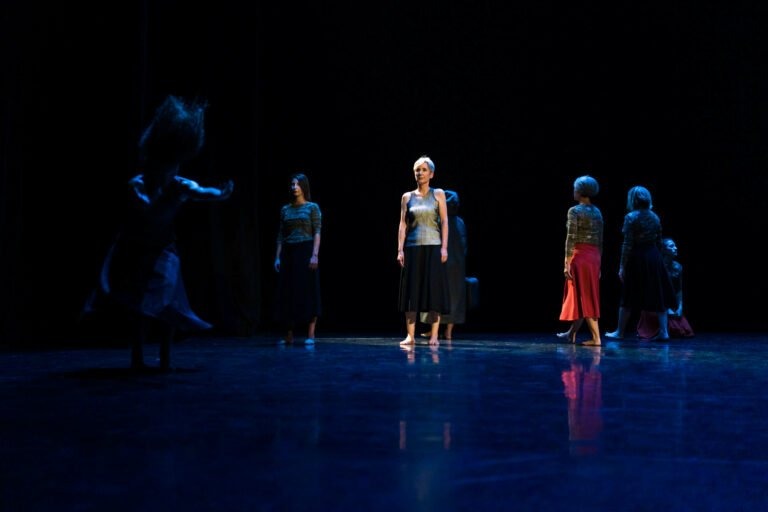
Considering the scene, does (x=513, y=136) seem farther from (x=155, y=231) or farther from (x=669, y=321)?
(x=155, y=231)

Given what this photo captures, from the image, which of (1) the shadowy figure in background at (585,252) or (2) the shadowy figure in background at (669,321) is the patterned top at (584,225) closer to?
(1) the shadowy figure in background at (585,252)

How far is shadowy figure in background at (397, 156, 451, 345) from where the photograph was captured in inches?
272

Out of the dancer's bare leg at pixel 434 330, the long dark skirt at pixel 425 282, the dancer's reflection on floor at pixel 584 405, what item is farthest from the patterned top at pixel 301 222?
the dancer's reflection on floor at pixel 584 405

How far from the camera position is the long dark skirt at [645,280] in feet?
25.5

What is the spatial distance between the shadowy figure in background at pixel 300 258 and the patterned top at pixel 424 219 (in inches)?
32.2

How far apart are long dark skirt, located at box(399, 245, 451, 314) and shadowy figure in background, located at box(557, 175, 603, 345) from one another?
1.10 meters

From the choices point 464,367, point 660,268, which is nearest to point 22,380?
point 464,367

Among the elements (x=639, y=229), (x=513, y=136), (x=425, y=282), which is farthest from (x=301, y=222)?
(x=513, y=136)

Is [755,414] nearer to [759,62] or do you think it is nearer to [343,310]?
[343,310]

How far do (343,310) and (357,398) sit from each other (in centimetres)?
650

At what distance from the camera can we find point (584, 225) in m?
6.89

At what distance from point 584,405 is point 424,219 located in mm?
3868

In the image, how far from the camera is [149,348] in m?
6.45

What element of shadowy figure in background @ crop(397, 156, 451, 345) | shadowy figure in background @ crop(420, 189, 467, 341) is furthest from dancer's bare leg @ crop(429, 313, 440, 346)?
shadowy figure in background @ crop(420, 189, 467, 341)
